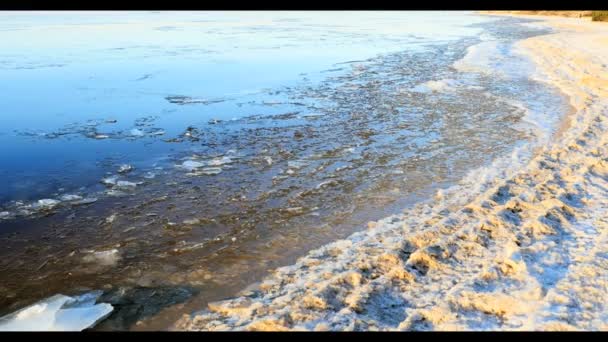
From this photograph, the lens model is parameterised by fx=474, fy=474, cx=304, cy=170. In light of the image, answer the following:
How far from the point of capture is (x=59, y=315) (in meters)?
3.90

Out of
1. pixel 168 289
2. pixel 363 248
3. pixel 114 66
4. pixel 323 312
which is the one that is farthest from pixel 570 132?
pixel 114 66

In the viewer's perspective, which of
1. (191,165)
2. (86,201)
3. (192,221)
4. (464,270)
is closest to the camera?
(464,270)

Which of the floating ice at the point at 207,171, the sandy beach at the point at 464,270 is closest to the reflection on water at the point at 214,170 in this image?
the floating ice at the point at 207,171

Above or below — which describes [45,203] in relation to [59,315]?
above

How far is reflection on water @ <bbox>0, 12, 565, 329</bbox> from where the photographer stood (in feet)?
15.1

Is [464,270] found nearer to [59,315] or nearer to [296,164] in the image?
[59,315]

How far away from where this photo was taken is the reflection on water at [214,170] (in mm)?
4613

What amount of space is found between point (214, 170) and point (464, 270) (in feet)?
14.0

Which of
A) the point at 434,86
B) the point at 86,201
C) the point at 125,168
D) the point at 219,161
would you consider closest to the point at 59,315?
the point at 86,201

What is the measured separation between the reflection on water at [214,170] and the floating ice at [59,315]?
0.15 metres

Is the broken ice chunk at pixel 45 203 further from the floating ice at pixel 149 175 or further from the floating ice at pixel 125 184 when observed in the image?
the floating ice at pixel 149 175

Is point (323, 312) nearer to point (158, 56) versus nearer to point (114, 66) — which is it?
point (114, 66)

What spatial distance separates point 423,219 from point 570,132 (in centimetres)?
509

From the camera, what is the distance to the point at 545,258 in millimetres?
4477
